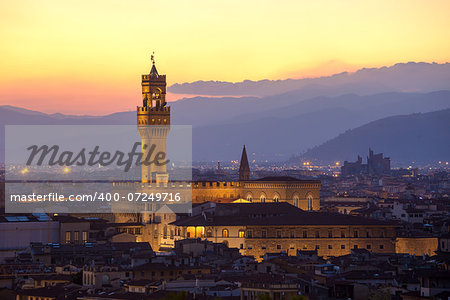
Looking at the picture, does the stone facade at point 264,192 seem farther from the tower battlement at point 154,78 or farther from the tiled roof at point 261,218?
the tiled roof at point 261,218

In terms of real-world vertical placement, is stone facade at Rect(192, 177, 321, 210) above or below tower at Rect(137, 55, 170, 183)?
below

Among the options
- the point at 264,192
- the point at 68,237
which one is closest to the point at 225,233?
the point at 68,237

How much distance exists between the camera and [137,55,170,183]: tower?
3826 inches

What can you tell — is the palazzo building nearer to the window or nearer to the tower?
the window

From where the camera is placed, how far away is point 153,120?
98.6 meters

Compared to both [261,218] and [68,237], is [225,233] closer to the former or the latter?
[261,218]

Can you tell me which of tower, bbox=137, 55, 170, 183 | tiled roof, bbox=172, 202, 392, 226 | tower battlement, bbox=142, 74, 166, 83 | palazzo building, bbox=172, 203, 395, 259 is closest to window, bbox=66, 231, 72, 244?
tiled roof, bbox=172, 202, 392, 226

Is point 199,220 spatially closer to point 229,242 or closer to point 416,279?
point 229,242

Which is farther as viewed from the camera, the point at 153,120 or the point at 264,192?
the point at 153,120

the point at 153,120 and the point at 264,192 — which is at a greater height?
the point at 153,120

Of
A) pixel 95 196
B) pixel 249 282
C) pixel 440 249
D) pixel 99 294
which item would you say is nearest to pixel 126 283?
pixel 99 294

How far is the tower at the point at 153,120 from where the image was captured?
319ft

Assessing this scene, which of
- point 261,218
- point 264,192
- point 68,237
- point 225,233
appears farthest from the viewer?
point 264,192

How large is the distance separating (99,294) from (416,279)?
11158 mm
